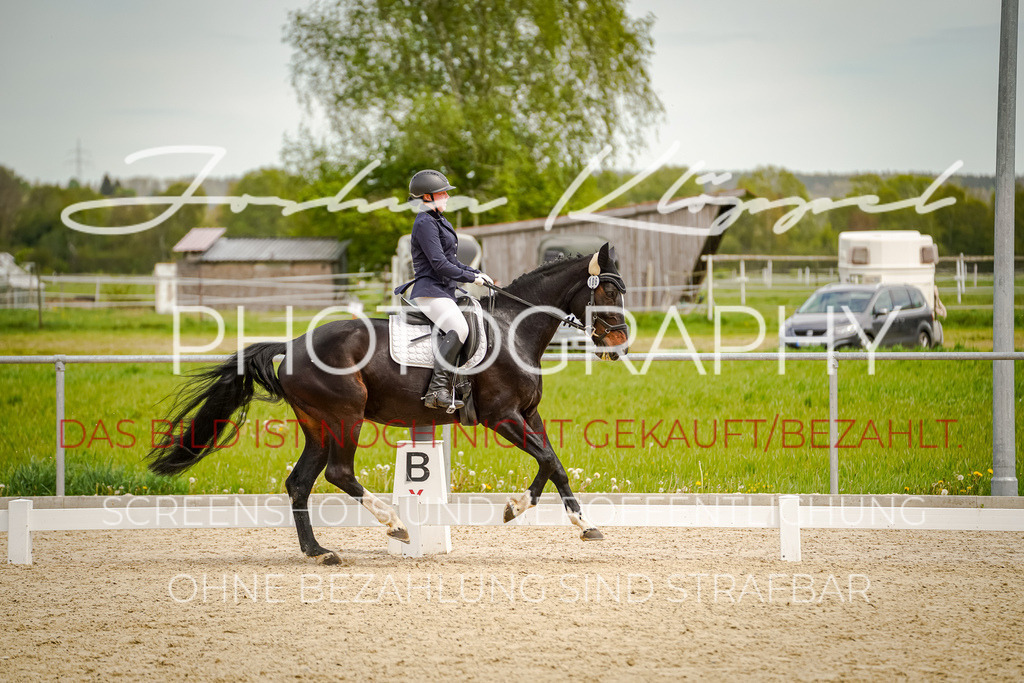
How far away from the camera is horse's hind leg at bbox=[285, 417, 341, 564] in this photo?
19.2ft

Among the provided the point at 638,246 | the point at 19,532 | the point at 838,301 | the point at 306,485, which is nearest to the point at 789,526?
the point at 306,485

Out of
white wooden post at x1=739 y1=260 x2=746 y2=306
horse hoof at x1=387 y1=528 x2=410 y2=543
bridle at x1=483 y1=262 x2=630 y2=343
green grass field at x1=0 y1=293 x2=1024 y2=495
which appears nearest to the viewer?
horse hoof at x1=387 y1=528 x2=410 y2=543

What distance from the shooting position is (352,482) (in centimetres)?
584

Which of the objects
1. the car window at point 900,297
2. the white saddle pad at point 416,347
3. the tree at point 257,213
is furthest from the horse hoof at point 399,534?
the tree at point 257,213

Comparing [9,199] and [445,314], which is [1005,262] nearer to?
[445,314]

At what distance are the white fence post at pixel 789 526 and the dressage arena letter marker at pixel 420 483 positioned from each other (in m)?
2.12

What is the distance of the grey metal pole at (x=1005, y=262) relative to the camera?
7371mm

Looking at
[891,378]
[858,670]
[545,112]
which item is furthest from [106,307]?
[858,670]

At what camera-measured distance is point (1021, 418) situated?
9.52 m

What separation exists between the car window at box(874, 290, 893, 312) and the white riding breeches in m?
12.8

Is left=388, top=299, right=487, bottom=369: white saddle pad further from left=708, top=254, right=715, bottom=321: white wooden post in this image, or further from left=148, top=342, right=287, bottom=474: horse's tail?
left=708, top=254, right=715, bottom=321: white wooden post

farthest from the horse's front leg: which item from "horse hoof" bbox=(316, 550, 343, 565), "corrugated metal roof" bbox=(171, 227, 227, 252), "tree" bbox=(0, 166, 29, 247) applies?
"tree" bbox=(0, 166, 29, 247)

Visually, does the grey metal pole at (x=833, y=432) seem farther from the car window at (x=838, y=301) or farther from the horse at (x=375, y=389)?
the car window at (x=838, y=301)

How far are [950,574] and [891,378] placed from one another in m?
7.32
